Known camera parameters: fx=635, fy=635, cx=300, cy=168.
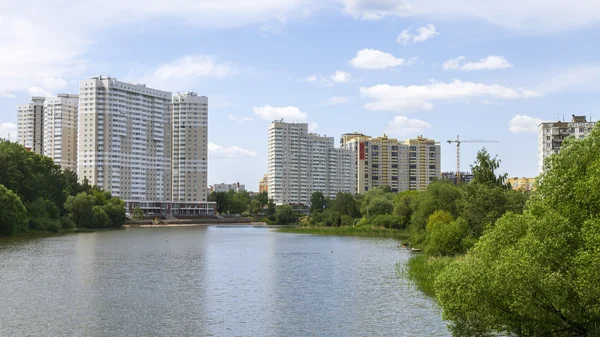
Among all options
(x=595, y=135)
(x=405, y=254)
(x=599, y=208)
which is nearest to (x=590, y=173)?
(x=599, y=208)

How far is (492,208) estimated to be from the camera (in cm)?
6138

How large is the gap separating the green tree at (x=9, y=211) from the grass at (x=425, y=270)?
6923 cm

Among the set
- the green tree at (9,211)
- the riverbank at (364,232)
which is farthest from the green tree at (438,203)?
the green tree at (9,211)

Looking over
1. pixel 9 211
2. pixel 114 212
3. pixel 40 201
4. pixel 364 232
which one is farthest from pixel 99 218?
pixel 364 232

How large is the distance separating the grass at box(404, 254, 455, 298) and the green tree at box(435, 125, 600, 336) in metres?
18.3

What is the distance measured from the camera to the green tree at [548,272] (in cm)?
2170

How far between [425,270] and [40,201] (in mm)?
95735

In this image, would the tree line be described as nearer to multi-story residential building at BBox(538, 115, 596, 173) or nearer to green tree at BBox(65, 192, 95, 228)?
green tree at BBox(65, 192, 95, 228)

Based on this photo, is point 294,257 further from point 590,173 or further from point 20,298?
point 590,173

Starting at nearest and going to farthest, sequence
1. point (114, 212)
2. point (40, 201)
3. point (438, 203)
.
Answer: point (438, 203) < point (40, 201) < point (114, 212)

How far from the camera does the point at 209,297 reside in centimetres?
4272

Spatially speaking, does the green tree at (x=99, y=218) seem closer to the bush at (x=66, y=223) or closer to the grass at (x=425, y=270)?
the bush at (x=66, y=223)

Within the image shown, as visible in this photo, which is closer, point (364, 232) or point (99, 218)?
point (364, 232)

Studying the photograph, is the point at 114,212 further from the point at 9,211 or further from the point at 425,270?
the point at 425,270
